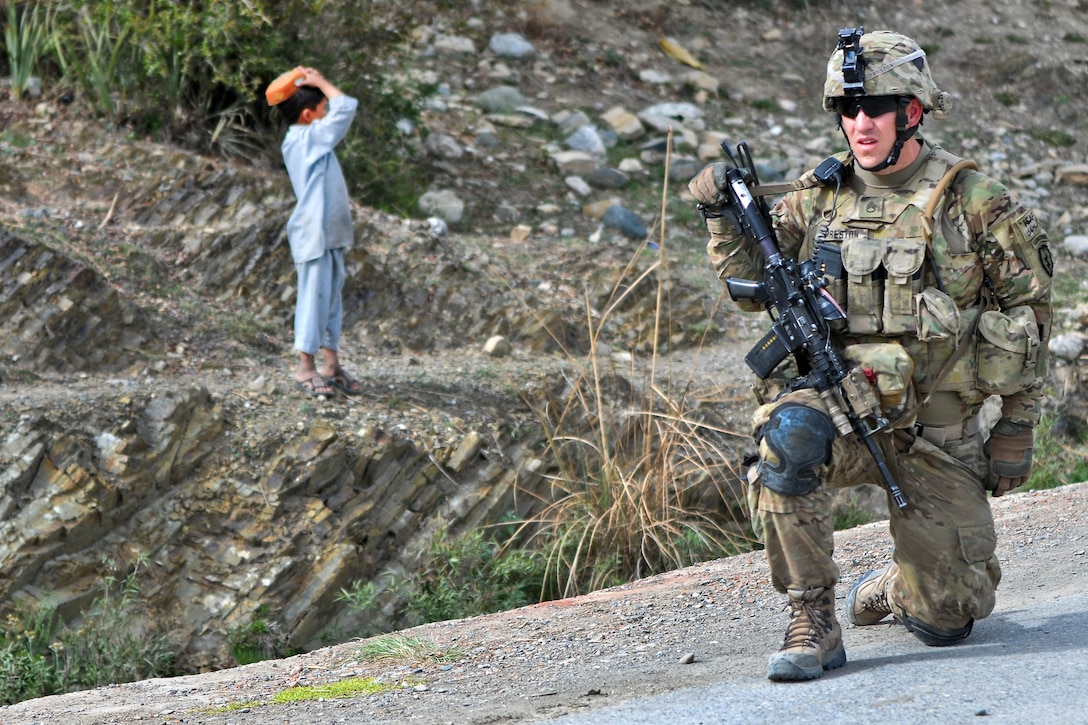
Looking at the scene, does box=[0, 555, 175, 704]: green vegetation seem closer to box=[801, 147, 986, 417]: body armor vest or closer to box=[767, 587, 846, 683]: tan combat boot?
box=[767, 587, 846, 683]: tan combat boot

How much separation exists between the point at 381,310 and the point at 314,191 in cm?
168

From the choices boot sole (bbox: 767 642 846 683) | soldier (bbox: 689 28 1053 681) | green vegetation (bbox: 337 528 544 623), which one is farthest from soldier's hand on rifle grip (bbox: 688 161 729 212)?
green vegetation (bbox: 337 528 544 623)

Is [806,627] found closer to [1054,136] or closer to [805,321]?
[805,321]

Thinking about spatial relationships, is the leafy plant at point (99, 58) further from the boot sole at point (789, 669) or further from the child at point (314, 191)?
the boot sole at point (789, 669)

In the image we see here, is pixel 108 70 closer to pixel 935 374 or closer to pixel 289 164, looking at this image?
pixel 289 164

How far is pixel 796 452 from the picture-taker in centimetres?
324

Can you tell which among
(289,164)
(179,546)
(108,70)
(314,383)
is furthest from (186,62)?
(179,546)

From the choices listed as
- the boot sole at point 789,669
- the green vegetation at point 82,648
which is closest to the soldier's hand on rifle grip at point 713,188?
the boot sole at point 789,669

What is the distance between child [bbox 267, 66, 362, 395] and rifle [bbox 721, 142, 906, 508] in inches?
120

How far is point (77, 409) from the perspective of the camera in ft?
19.4

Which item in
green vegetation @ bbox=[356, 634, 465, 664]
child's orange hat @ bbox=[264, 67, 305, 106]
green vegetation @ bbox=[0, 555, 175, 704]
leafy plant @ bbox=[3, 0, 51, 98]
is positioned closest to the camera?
green vegetation @ bbox=[356, 634, 465, 664]

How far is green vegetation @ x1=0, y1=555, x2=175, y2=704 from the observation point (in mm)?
4863

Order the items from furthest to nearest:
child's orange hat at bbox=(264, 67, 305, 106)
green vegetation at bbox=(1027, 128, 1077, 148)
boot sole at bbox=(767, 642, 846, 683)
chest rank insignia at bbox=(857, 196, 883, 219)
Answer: green vegetation at bbox=(1027, 128, 1077, 148)
child's orange hat at bbox=(264, 67, 305, 106)
chest rank insignia at bbox=(857, 196, 883, 219)
boot sole at bbox=(767, 642, 846, 683)

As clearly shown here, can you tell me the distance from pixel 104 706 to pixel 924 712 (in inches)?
92.4
